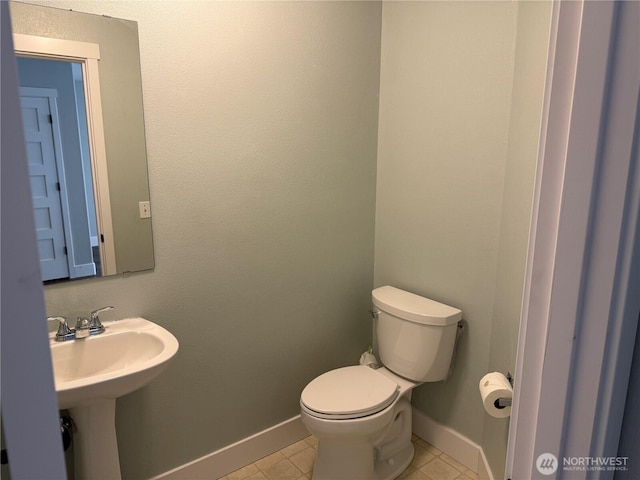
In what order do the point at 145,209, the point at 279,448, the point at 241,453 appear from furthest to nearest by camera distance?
the point at 279,448 < the point at 241,453 < the point at 145,209

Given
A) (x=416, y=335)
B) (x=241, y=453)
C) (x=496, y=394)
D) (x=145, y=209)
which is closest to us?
(x=496, y=394)

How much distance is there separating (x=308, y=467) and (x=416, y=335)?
827 millimetres

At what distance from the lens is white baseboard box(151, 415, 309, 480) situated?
192cm

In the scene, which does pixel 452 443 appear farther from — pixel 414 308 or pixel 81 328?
pixel 81 328

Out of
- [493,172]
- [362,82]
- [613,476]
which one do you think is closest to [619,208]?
[613,476]

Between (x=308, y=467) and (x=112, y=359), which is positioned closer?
Answer: (x=112, y=359)

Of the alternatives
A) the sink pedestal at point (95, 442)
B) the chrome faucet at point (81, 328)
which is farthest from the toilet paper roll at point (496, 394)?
the chrome faucet at point (81, 328)

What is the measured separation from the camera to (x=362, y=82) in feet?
7.12

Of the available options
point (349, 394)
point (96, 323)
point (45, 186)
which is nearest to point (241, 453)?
point (349, 394)

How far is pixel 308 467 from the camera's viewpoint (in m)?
2.07

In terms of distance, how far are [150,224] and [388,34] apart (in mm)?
1458

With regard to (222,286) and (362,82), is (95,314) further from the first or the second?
(362,82)

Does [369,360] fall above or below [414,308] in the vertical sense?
below

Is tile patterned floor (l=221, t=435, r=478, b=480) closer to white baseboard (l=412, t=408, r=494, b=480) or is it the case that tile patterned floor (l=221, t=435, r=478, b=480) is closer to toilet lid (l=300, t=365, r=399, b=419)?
white baseboard (l=412, t=408, r=494, b=480)
